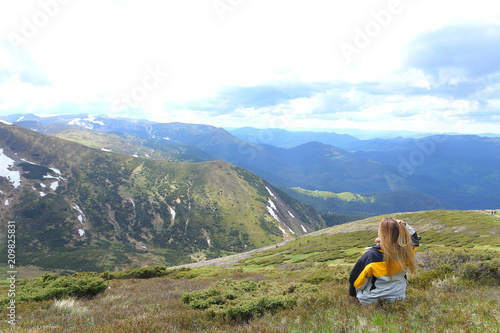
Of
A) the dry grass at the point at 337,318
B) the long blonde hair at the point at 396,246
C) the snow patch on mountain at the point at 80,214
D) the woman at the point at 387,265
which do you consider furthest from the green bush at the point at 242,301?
the snow patch on mountain at the point at 80,214

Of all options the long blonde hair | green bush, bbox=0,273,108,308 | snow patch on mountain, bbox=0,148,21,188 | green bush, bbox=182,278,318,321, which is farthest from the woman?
snow patch on mountain, bbox=0,148,21,188

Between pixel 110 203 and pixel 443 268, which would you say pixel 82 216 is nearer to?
pixel 110 203

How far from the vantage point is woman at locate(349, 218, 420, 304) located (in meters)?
5.94

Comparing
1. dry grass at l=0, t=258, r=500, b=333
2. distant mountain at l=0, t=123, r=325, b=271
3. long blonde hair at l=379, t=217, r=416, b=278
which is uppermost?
long blonde hair at l=379, t=217, r=416, b=278

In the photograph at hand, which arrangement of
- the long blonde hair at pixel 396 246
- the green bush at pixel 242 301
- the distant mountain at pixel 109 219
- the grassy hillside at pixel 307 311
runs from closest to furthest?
the grassy hillside at pixel 307 311, the long blonde hair at pixel 396 246, the green bush at pixel 242 301, the distant mountain at pixel 109 219

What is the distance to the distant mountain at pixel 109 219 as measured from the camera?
125m

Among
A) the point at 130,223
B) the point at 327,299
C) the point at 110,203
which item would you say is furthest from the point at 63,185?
the point at 327,299

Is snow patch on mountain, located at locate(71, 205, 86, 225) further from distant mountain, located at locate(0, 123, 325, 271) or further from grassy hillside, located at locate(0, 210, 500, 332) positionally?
grassy hillside, located at locate(0, 210, 500, 332)

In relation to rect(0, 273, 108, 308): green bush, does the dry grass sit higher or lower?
higher

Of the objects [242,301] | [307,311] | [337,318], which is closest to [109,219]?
[242,301]

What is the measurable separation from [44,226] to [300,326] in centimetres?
18472

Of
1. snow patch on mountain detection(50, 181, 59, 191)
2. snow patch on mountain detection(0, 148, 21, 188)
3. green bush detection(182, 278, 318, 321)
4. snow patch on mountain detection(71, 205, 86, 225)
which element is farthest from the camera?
snow patch on mountain detection(50, 181, 59, 191)

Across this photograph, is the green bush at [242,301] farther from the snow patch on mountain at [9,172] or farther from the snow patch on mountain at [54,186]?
the snow patch on mountain at [9,172]

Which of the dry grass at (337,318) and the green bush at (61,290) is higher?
the dry grass at (337,318)
